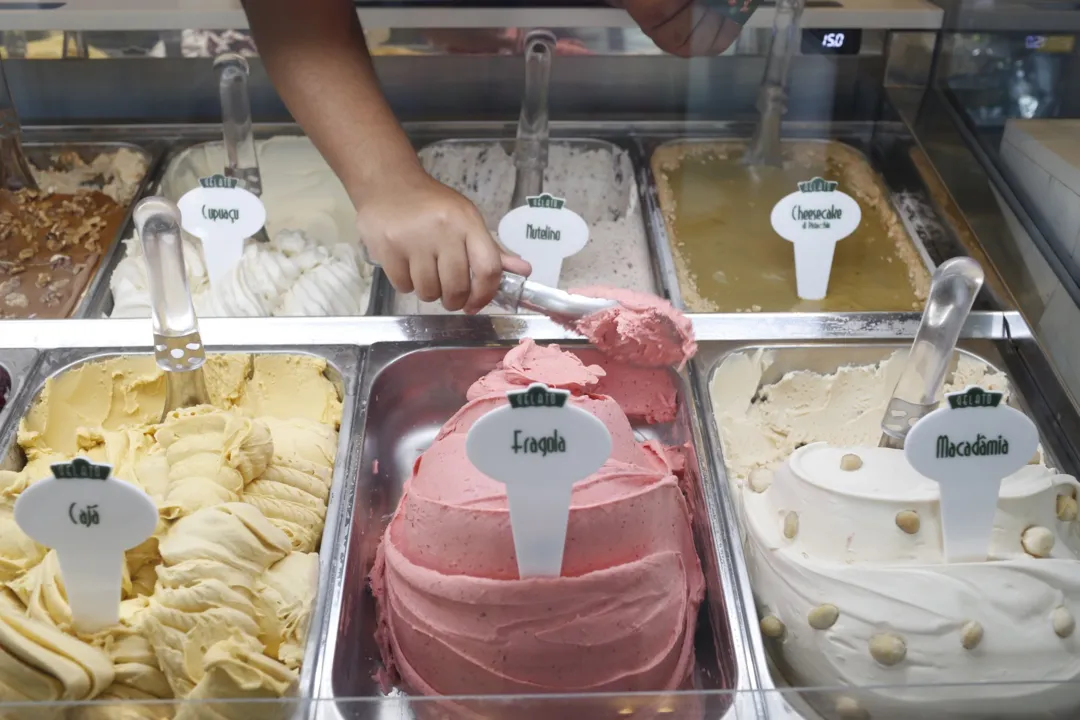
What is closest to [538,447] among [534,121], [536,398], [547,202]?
[536,398]

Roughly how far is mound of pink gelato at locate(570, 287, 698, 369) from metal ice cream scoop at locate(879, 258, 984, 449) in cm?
36

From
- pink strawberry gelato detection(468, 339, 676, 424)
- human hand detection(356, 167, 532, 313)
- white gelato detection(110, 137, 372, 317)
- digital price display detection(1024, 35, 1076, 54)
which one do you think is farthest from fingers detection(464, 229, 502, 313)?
digital price display detection(1024, 35, 1076, 54)

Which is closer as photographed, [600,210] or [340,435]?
[340,435]

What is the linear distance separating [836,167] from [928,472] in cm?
144

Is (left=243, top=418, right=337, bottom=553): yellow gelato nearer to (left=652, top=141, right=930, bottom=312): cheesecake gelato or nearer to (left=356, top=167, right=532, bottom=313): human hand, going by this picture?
(left=356, top=167, right=532, bottom=313): human hand

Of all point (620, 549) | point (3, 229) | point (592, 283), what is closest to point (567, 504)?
point (620, 549)

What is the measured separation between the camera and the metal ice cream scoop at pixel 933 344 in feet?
4.04

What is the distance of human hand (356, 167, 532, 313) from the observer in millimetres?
1551

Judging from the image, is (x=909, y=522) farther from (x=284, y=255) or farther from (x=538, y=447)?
(x=284, y=255)

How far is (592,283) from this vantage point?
6.52 ft

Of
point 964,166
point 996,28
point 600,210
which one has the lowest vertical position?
point 600,210

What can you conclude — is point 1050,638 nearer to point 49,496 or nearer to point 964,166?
point 49,496

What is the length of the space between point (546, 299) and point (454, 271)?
0.53ft

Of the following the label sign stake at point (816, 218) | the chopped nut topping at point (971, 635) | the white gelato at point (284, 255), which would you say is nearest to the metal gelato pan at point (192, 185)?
the white gelato at point (284, 255)
